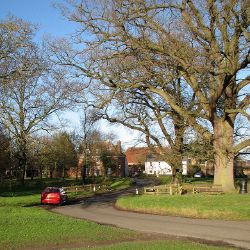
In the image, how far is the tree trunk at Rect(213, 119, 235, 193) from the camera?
2962cm

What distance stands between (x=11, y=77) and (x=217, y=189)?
16.0 m

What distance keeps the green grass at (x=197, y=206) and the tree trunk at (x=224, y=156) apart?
3.96 m

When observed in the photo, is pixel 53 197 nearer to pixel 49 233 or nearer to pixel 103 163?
pixel 49 233

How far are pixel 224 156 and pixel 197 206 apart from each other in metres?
7.26

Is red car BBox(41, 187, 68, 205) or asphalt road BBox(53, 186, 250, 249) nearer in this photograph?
asphalt road BBox(53, 186, 250, 249)

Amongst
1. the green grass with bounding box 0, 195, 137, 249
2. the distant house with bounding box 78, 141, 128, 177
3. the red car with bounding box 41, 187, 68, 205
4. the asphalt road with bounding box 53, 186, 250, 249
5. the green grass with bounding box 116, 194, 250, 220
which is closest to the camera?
the green grass with bounding box 0, 195, 137, 249

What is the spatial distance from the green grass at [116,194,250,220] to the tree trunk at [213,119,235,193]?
156 inches

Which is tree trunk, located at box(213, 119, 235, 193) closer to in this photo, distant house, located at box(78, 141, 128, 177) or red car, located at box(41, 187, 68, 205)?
red car, located at box(41, 187, 68, 205)

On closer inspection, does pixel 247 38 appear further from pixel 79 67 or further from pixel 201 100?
pixel 79 67

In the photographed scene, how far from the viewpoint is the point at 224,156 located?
29.5m

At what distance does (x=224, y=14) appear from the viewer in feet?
86.8

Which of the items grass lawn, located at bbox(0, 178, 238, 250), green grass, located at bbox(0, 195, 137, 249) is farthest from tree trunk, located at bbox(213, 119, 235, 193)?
green grass, located at bbox(0, 195, 137, 249)

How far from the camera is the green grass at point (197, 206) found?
2170 centimetres

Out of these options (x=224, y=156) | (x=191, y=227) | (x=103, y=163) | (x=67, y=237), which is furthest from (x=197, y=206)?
(x=103, y=163)
